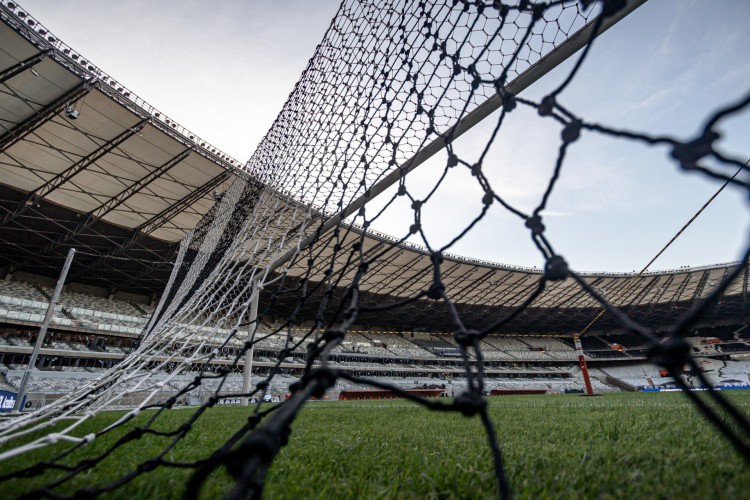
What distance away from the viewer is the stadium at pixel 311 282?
1156mm

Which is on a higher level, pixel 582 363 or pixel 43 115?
pixel 43 115

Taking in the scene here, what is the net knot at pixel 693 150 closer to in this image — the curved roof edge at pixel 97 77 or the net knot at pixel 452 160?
the net knot at pixel 452 160

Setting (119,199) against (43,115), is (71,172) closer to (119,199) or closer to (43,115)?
(119,199)

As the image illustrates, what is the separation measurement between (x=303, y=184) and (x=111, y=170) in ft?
41.5

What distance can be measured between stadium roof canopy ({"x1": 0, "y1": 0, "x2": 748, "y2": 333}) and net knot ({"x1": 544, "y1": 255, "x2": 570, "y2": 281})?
3261mm

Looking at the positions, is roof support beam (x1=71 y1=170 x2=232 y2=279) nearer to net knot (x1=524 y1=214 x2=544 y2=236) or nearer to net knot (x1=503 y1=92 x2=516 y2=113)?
net knot (x1=503 y1=92 x2=516 y2=113)

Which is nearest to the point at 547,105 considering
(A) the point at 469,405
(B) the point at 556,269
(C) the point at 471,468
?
(B) the point at 556,269

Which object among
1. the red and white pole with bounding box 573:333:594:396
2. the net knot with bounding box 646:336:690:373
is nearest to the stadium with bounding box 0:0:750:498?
the net knot with bounding box 646:336:690:373

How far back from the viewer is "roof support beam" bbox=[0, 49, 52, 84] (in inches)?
388

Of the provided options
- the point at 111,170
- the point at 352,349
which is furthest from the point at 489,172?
the point at 352,349

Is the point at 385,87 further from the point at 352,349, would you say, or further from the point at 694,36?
the point at 352,349

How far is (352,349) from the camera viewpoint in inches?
1326

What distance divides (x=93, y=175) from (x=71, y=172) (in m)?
0.74

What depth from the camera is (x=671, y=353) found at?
2.39 feet
